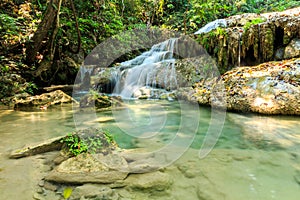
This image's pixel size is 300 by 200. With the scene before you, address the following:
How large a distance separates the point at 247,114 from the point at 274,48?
3718mm

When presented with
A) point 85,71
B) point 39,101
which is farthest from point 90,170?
point 85,71

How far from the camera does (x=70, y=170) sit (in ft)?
5.77

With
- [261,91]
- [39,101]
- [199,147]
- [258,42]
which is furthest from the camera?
[258,42]

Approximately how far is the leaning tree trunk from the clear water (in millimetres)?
2432

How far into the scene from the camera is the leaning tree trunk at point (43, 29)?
17.2 ft

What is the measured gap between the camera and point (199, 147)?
2627mm

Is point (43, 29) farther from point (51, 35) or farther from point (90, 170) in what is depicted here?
point (90, 170)

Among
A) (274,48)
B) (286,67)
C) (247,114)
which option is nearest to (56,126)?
(247,114)

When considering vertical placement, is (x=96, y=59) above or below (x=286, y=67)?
above

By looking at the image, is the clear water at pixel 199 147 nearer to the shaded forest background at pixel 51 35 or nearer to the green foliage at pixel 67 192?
the green foliage at pixel 67 192

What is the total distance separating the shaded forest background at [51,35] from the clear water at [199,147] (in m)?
2.28

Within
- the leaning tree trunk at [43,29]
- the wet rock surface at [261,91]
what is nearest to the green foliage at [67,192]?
the wet rock surface at [261,91]

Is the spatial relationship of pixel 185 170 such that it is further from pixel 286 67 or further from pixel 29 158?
pixel 286 67

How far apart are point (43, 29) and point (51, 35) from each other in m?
0.26
